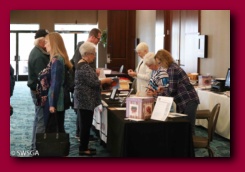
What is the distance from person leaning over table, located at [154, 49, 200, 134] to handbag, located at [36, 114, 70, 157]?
3.47 feet

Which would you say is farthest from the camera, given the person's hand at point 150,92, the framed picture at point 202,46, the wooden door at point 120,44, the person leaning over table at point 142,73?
the wooden door at point 120,44

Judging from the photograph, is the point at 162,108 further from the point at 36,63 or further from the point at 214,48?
the point at 214,48

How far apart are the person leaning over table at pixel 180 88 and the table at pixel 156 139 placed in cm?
58

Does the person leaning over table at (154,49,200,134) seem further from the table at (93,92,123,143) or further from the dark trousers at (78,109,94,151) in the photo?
the dark trousers at (78,109,94,151)

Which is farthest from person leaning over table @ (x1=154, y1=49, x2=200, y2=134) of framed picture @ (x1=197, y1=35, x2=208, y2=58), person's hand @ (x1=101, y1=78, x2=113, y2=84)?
framed picture @ (x1=197, y1=35, x2=208, y2=58)

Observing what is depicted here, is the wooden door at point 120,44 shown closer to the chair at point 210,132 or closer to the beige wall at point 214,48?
the beige wall at point 214,48

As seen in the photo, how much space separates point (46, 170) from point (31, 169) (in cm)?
9

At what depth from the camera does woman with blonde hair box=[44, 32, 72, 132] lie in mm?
3633

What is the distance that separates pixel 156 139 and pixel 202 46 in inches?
113

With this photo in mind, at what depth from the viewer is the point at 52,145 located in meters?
3.30

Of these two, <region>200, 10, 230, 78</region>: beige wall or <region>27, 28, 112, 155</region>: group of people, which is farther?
<region>200, 10, 230, 78</region>: beige wall

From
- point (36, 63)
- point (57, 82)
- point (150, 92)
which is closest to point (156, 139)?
point (57, 82)

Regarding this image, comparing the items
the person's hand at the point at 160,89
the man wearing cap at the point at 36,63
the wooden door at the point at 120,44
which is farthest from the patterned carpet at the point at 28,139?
the wooden door at the point at 120,44

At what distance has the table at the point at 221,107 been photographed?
3921mm
